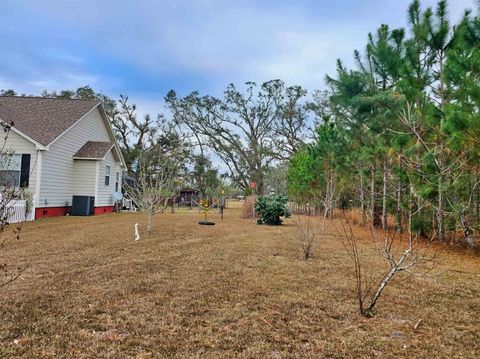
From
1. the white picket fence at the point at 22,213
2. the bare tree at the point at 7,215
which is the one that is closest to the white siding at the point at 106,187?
the white picket fence at the point at 22,213

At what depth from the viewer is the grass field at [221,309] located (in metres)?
2.77

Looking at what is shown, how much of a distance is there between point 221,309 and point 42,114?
50.0ft

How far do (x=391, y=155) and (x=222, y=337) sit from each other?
28.3 ft

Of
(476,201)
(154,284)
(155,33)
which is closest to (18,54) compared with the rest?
(155,33)

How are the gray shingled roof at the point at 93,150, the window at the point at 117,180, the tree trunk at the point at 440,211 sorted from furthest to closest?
the window at the point at 117,180 < the gray shingled roof at the point at 93,150 < the tree trunk at the point at 440,211

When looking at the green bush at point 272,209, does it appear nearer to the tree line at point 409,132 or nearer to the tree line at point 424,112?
the tree line at point 409,132

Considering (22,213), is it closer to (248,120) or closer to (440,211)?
(440,211)

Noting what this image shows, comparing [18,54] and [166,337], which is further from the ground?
[18,54]

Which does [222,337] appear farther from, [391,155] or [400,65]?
[391,155]

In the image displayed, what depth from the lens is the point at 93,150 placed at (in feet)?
→ 53.2

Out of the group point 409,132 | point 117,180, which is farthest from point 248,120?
point 409,132

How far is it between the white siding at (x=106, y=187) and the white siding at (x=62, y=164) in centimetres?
70

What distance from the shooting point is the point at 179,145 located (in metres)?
31.5

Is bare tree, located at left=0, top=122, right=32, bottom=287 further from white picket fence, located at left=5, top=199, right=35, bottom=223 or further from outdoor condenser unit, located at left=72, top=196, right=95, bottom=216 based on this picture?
outdoor condenser unit, located at left=72, top=196, right=95, bottom=216
